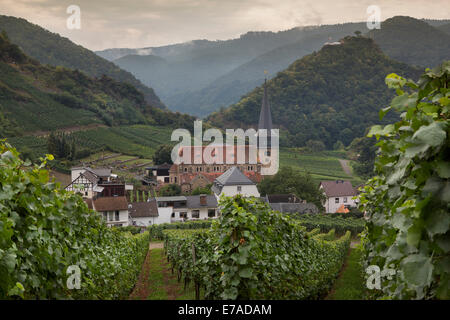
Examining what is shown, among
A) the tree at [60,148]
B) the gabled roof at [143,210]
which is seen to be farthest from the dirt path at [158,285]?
the tree at [60,148]

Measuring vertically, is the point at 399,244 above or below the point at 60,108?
below

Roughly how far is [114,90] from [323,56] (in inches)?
2679

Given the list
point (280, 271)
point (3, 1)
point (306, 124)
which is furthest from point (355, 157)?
point (3, 1)

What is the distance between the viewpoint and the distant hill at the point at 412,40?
14125 centimetres

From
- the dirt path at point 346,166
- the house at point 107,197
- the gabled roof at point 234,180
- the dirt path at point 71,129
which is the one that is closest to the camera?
the house at point 107,197

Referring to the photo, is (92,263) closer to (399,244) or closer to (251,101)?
(399,244)

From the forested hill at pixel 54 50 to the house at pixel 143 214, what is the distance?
9802 cm

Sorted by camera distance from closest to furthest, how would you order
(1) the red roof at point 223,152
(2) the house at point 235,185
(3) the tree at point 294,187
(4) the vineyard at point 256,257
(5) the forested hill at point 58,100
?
(4) the vineyard at point 256,257
(2) the house at point 235,185
(3) the tree at point 294,187
(1) the red roof at point 223,152
(5) the forested hill at point 58,100

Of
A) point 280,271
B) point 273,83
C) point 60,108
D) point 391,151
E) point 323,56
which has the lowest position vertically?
point 280,271

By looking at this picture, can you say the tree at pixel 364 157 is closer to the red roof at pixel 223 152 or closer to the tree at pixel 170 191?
the red roof at pixel 223 152

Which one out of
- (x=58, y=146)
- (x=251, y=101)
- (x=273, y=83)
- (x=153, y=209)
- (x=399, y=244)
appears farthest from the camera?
(x=273, y=83)

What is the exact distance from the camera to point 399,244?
2.05 m

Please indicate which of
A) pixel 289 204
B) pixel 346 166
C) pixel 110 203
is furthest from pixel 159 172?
pixel 346 166

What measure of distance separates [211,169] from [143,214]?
28.5m
